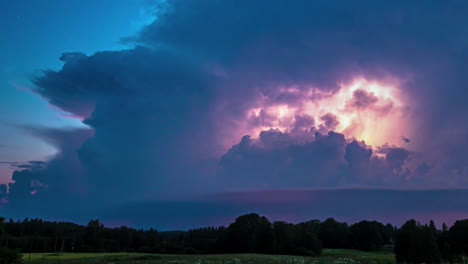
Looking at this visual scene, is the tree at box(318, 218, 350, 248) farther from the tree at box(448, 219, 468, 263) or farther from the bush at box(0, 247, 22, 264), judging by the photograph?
the bush at box(0, 247, 22, 264)

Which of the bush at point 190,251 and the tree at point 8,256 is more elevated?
the tree at point 8,256

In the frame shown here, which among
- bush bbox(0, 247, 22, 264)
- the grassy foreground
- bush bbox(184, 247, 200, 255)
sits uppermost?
bush bbox(0, 247, 22, 264)

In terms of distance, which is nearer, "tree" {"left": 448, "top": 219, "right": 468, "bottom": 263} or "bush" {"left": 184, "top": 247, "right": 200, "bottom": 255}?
"tree" {"left": 448, "top": 219, "right": 468, "bottom": 263}

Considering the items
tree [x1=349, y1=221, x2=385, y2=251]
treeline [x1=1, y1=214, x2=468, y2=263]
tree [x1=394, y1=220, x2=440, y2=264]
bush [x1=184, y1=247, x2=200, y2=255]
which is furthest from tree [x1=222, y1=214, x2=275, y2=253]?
tree [x1=394, y1=220, x2=440, y2=264]

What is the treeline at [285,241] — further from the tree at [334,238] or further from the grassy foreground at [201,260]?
the grassy foreground at [201,260]

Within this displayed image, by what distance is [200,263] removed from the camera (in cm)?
7256

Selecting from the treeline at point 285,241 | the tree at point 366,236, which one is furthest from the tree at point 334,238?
the tree at point 366,236

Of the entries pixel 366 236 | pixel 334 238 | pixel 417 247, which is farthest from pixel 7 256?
pixel 334 238

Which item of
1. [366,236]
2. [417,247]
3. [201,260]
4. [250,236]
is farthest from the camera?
[366,236]

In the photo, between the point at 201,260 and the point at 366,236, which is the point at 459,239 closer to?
the point at 366,236

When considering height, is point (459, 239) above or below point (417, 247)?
above

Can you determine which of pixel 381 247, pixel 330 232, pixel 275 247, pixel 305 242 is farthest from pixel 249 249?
pixel 381 247

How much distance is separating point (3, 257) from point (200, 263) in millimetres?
37075

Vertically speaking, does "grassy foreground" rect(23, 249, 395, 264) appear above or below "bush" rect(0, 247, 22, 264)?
below
